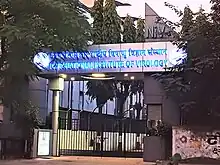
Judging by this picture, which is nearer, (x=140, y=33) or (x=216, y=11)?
(x=216, y=11)

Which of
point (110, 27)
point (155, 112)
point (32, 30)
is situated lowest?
point (155, 112)

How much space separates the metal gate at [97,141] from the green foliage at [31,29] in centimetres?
872

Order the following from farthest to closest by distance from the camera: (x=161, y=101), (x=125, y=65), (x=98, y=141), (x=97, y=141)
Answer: (x=98, y=141) → (x=97, y=141) → (x=125, y=65) → (x=161, y=101)

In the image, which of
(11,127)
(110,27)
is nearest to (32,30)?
(11,127)

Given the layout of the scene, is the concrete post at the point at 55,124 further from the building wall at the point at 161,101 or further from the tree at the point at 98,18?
the building wall at the point at 161,101

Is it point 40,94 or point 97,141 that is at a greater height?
point 40,94

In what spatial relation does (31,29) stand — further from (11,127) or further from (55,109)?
(55,109)

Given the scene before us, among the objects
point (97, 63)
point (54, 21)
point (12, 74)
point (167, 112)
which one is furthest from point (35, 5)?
point (167, 112)

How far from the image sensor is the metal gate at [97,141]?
99.3 ft

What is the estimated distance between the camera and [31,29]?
20.3m

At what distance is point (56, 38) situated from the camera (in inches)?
838

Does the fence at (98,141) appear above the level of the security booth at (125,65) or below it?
below

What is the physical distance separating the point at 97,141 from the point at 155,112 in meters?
8.14

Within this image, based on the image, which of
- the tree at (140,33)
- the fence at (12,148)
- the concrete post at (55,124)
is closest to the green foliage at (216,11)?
the tree at (140,33)
